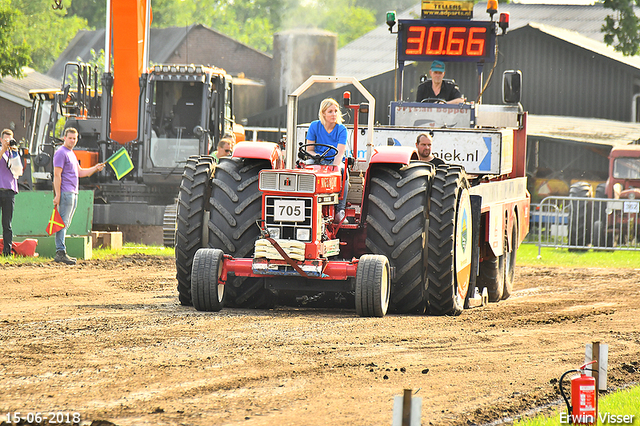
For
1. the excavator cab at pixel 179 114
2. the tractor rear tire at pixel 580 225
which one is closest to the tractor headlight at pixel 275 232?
the excavator cab at pixel 179 114

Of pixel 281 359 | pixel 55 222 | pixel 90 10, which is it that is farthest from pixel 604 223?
pixel 90 10

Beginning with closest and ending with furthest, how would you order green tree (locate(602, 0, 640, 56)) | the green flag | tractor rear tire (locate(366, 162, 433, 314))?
tractor rear tire (locate(366, 162, 433, 314)), the green flag, green tree (locate(602, 0, 640, 56))

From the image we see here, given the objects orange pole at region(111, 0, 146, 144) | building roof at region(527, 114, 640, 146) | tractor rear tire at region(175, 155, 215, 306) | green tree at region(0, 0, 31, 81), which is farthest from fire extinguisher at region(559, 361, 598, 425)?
building roof at region(527, 114, 640, 146)

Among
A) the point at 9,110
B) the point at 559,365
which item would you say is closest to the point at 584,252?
the point at 559,365

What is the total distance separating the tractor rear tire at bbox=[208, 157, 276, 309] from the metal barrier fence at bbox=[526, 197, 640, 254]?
37.0 feet

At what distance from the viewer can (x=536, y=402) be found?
6.32 metres

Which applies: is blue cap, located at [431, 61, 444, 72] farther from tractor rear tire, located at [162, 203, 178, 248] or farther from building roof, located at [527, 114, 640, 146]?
building roof, located at [527, 114, 640, 146]

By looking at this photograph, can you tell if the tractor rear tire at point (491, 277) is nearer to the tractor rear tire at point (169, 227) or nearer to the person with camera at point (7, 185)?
the tractor rear tire at point (169, 227)

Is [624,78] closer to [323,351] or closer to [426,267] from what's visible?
[426,267]

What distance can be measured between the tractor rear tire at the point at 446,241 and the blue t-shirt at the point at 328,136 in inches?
41.2

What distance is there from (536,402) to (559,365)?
3.81 feet

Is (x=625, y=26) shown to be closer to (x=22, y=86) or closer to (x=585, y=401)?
(x=585, y=401)

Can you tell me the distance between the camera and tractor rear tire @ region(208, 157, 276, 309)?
9.52 m

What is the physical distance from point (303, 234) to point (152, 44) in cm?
4869
